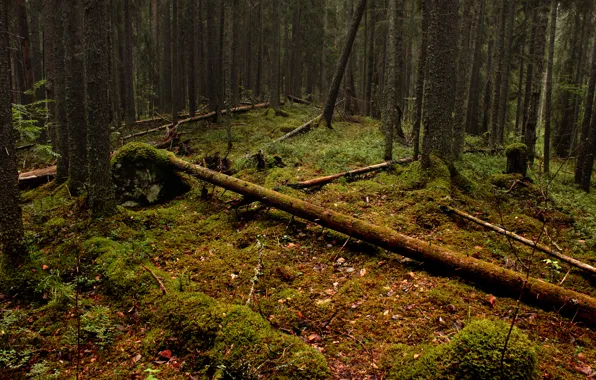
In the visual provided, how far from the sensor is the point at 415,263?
5949mm

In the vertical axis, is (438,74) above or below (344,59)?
below

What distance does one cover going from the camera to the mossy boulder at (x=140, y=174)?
910cm

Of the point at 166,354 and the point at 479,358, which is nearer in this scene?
the point at 479,358

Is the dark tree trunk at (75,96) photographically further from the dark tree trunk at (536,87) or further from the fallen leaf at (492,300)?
the dark tree trunk at (536,87)

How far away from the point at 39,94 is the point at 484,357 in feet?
80.2

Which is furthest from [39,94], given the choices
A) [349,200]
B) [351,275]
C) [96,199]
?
[351,275]

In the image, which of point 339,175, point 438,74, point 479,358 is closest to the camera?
point 479,358

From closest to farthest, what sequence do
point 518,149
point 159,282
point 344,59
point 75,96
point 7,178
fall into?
1. point 7,178
2. point 159,282
3. point 75,96
4. point 518,149
5. point 344,59

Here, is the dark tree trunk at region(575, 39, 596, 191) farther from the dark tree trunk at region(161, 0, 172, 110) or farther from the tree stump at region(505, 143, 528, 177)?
the dark tree trunk at region(161, 0, 172, 110)

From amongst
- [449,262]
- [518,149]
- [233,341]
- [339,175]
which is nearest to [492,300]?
[449,262]

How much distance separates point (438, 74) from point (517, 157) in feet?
12.9

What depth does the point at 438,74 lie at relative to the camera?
8938 millimetres

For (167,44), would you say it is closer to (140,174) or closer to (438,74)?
(140,174)

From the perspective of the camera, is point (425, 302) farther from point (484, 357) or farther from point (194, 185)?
point (194, 185)
